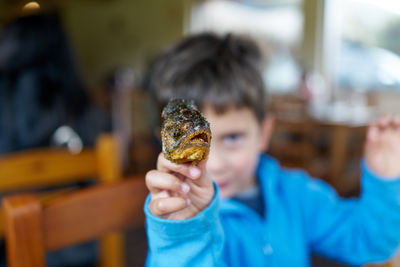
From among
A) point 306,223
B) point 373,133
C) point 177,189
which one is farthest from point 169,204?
point 306,223

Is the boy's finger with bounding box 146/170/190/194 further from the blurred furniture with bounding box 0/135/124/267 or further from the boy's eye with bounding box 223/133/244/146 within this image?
the blurred furniture with bounding box 0/135/124/267

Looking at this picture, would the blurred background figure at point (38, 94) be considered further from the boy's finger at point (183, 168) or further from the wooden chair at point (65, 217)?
the boy's finger at point (183, 168)

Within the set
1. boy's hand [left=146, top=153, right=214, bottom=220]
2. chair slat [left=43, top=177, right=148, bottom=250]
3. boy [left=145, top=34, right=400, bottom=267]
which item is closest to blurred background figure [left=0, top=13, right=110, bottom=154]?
chair slat [left=43, top=177, right=148, bottom=250]

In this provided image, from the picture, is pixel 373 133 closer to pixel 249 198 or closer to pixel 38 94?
pixel 249 198

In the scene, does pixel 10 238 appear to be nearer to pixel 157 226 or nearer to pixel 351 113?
pixel 157 226

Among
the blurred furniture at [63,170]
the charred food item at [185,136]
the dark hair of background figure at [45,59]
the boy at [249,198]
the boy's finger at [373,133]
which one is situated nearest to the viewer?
the charred food item at [185,136]

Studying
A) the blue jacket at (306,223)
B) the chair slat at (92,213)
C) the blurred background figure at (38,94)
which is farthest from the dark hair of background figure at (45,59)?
the blue jacket at (306,223)
